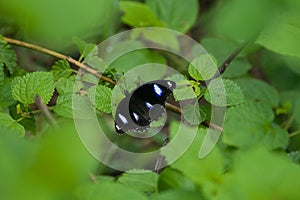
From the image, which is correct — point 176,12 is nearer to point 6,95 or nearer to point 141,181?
point 6,95

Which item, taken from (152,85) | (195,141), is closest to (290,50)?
(152,85)

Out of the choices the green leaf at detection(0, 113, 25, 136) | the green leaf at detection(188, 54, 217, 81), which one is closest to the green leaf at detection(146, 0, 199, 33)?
the green leaf at detection(188, 54, 217, 81)

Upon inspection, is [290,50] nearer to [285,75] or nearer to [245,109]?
[245,109]

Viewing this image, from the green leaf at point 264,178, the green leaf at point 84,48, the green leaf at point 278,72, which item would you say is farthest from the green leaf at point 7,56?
the green leaf at point 278,72

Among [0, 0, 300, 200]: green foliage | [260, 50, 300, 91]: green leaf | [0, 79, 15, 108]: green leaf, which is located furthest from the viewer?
[260, 50, 300, 91]: green leaf

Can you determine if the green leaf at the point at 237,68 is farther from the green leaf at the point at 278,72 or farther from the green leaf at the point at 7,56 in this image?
the green leaf at the point at 7,56

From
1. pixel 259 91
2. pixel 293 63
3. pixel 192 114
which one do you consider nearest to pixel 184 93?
pixel 192 114

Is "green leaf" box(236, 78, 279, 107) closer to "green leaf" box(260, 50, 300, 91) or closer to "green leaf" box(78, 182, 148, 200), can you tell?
"green leaf" box(260, 50, 300, 91)

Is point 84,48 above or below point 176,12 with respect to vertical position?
above
